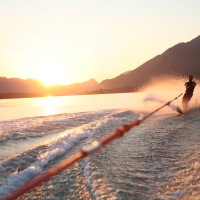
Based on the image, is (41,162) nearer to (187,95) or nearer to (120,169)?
(120,169)

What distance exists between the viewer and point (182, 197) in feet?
12.8

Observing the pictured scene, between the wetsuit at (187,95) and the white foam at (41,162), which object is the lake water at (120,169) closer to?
the white foam at (41,162)

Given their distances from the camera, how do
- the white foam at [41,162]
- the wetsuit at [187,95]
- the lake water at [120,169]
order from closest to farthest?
the lake water at [120,169] → the white foam at [41,162] → the wetsuit at [187,95]

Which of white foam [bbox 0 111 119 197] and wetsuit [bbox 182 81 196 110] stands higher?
wetsuit [bbox 182 81 196 110]

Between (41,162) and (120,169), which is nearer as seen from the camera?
(120,169)

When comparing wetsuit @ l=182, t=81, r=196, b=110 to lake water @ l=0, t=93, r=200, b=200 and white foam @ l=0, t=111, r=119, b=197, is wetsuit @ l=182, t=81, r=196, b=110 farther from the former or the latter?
white foam @ l=0, t=111, r=119, b=197

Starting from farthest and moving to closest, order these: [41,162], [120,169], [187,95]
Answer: [187,95] → [41,162] → [120,169]

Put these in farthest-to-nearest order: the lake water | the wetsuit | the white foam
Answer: the wetsuit, the white foam, the lake water

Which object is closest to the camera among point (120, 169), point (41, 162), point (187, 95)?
point (120, 169)

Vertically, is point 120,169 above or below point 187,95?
below

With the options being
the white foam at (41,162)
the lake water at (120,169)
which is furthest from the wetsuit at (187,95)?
the white foam at (41,162)

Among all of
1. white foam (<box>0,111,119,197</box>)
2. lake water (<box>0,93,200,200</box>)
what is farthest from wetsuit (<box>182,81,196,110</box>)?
white foam (<box>0,111,119,197</box>)

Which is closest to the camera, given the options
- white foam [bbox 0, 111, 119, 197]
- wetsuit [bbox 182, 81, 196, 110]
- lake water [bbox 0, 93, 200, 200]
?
lake water [bbox 0, 93, 200, 200]

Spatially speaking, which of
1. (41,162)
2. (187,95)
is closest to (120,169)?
(41,162)
